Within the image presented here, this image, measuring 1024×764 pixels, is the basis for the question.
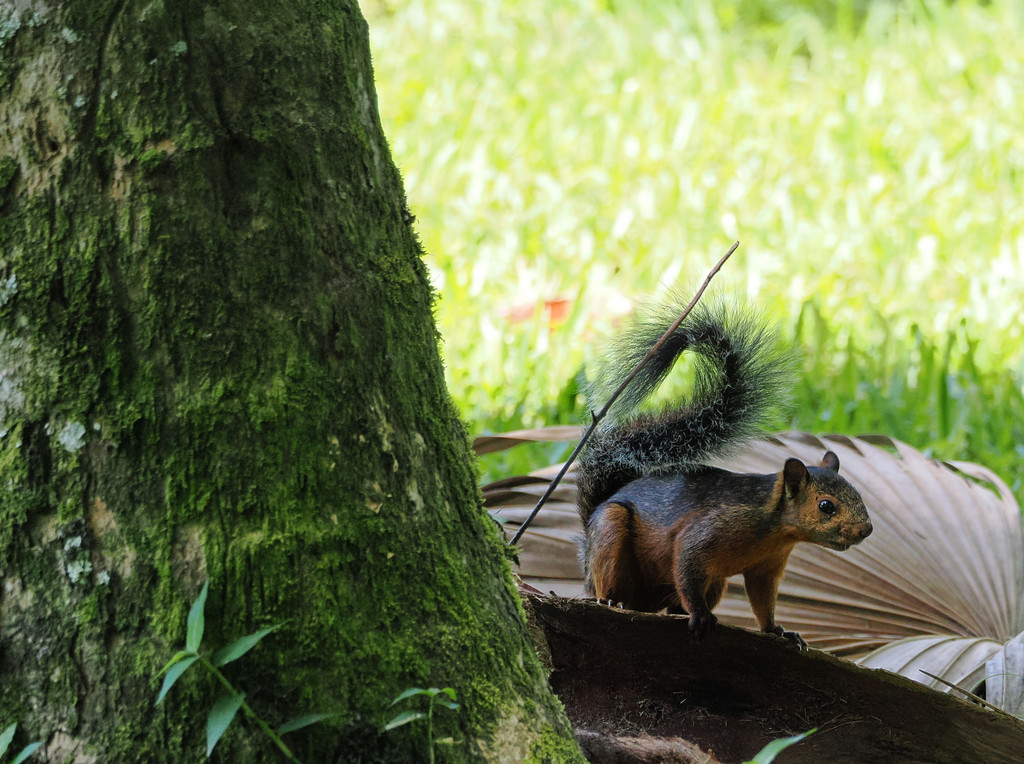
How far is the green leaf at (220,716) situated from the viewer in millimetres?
1212

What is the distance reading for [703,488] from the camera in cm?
233

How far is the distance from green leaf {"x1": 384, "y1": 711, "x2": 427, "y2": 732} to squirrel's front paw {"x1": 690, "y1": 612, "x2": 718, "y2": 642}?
0.73m

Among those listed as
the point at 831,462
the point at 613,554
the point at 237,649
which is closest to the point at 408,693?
the point at 237,649

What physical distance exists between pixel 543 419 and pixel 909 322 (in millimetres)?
1658

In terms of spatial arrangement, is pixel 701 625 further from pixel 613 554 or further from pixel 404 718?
pixel 404 718

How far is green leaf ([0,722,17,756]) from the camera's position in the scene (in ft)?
4.12

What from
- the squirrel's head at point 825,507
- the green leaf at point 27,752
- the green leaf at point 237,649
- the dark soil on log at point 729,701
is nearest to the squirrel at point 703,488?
the squirrel's head at point 825,507

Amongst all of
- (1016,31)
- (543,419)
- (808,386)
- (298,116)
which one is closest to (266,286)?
(298,116)

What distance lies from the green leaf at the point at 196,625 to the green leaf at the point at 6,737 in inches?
9.3

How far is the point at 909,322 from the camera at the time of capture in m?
4.54

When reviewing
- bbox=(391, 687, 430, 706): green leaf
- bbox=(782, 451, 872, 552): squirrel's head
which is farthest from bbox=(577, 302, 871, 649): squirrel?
bbox=(391, 687, 430, 706): green leaf

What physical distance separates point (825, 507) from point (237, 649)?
1301 millimetres

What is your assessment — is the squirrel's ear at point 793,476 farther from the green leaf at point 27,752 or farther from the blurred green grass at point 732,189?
the green leaf at point 27,752

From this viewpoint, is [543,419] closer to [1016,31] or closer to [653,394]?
[653,394]
